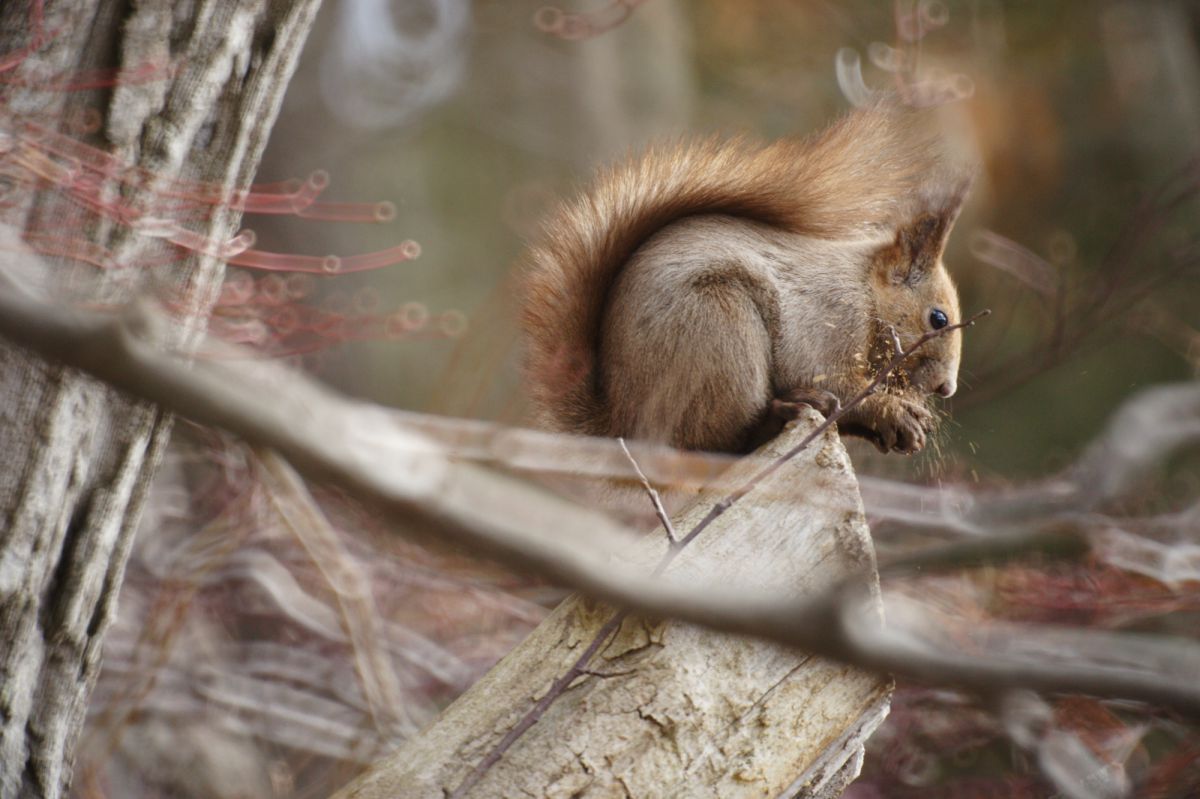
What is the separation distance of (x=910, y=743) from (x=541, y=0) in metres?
5.00

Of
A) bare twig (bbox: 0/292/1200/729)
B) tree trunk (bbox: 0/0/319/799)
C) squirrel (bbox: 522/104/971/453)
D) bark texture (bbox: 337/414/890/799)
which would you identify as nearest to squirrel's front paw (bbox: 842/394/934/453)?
squirrel (bbox: 522/104/971/453)

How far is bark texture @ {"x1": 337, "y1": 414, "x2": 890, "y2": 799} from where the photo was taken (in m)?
1.30

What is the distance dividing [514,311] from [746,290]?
0.44m

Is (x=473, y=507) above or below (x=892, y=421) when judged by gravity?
above

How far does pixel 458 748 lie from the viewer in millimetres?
1335

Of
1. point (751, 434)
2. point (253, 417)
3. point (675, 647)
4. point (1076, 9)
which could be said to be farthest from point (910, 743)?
point (1076, 9)

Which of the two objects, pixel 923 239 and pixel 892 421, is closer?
pixel 892 421

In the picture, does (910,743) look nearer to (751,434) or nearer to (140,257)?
(751,434)

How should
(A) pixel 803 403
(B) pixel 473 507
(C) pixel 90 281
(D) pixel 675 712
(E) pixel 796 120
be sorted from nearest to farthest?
1. (B) pixel 473 507
2. (D) pixel 675 712
3. (C) pixel 90 281
4. (A) pixel 803 403
5. (E) pixel 796 120

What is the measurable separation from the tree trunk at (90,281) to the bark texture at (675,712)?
1.49ft

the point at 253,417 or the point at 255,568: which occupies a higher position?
the point at 253,417

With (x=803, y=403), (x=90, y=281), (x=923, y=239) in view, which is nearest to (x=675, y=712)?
(x=803, y=403)

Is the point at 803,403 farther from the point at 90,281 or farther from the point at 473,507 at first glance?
the point at 473,507

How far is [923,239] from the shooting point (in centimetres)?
201
